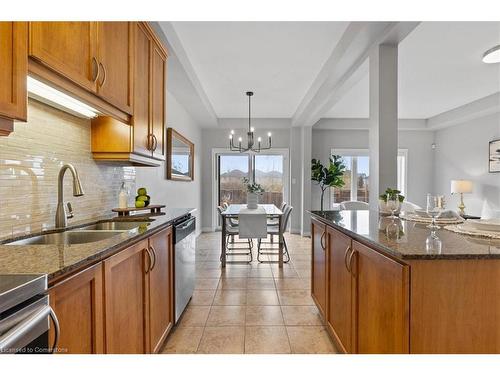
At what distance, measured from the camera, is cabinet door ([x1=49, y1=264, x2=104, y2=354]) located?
0.83 m

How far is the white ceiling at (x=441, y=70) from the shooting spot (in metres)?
2.78

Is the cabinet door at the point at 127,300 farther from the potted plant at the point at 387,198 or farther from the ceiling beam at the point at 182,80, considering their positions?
the ceiling beam at the point at 182,80

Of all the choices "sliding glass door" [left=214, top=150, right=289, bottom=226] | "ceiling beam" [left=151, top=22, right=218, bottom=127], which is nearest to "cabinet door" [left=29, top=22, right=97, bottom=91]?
"ceiling beam" [left=151, top=22, right=218, bottom=127]

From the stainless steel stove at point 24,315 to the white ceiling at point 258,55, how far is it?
257 centimetres

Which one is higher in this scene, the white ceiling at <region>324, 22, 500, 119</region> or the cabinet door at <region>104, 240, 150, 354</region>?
the white ceiling at <region>324, 22, 500, 119</region>

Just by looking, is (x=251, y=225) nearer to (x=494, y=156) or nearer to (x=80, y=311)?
(x=80, y=311)

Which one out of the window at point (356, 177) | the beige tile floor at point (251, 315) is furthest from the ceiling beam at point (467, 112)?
the beige tile floor at point (251, 315)

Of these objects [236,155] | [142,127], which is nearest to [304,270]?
[142,127]

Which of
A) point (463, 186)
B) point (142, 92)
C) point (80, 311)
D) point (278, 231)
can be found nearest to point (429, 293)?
point (80, 311)

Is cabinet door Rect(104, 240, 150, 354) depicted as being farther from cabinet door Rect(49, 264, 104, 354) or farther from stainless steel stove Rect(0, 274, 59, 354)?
stainless steel stove Rect(0, 274, 59, 354)

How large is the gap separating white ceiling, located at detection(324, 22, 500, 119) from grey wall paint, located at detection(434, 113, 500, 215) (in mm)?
691

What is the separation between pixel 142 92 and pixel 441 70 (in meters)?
3.92

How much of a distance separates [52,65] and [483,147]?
6956mm
